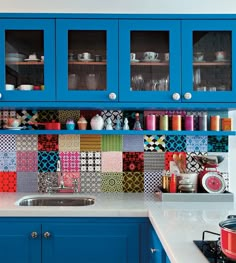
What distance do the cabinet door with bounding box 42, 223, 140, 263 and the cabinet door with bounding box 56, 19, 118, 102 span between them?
833mm

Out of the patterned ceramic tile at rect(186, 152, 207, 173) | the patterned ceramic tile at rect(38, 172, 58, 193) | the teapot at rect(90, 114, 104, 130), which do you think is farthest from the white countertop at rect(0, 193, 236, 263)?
the teapot at rect(90, 114, 104, 130)

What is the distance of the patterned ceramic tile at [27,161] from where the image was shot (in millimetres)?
2770

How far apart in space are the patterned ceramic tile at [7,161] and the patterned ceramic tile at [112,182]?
0.69 metres

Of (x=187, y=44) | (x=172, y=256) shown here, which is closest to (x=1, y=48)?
(x=187, y=44)

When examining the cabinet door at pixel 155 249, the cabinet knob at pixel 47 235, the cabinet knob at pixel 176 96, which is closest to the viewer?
the cabinet door at pixel 155 249

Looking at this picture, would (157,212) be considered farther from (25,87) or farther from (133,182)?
(25,87)

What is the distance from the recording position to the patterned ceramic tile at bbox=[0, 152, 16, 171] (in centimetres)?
277

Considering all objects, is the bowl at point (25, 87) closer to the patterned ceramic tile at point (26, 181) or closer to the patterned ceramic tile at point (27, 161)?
the patterned ceramic tile at point (27, 161)

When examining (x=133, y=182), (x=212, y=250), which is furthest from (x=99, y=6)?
(x=212, y=250)

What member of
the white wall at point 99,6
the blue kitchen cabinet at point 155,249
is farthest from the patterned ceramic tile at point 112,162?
the white wall at point 99,6

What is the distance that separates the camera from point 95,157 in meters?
2.78

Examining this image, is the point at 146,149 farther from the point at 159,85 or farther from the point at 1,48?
the point at 1,48

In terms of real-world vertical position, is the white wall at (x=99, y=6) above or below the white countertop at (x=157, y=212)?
above

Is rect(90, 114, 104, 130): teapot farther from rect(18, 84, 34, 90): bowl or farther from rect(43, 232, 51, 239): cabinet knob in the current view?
rect(43, 232, 51, 239): cabinet knob
